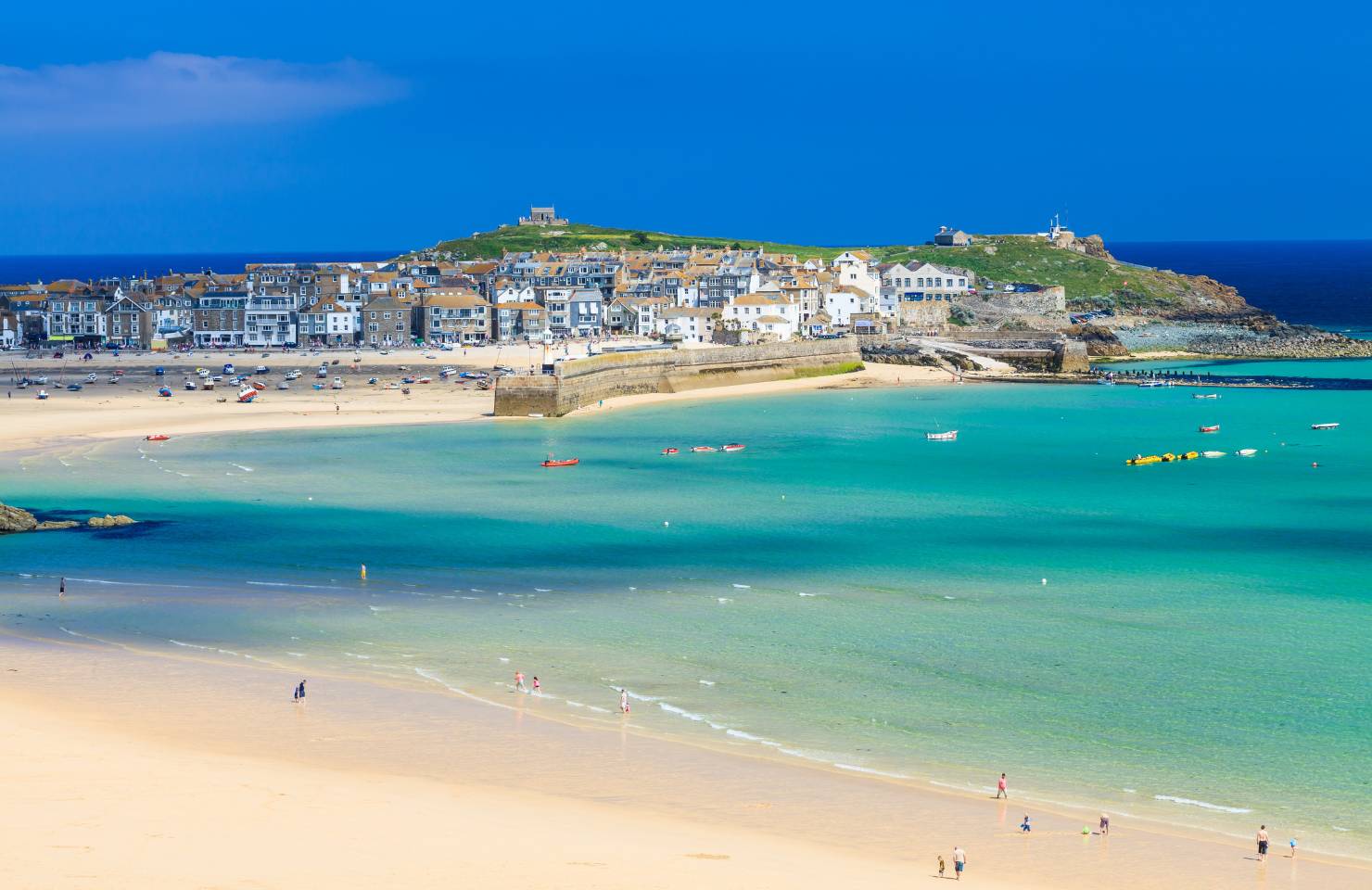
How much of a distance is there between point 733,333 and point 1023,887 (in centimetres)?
8076

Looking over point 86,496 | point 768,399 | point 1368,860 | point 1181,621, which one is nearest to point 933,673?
point 1181,621

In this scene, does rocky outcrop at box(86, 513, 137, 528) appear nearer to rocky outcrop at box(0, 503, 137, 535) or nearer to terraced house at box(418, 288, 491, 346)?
rocky outcrop at box(0, 503, 137, 535)

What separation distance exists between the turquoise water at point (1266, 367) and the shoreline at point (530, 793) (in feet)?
236

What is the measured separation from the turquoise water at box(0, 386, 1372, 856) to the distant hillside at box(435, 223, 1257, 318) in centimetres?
6542

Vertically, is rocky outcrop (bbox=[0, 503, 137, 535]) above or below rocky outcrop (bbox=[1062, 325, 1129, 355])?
below

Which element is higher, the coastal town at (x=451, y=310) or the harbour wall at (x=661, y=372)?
the coastal town at (x=451, y=310)

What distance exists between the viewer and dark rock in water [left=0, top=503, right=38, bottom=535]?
134ft

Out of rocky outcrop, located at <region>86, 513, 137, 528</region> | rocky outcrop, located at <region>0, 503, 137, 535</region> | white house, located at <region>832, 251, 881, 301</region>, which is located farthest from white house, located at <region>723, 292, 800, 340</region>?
rocky outcrop, located at <region>0, 503, 137, 535</region>

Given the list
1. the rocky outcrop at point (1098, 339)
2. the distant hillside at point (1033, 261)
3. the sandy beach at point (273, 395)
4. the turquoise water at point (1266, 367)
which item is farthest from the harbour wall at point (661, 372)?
the distant hillside at point (1033, 261)

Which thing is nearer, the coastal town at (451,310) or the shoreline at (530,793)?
the shoreline at (530,793)

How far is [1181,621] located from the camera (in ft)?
105

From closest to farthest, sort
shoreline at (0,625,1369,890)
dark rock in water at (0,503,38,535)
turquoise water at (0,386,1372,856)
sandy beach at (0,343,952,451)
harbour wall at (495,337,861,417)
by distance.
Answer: shoreline at (0,625,1369,890) → turquoise water at (0,386,1372,856) → dark rock in water at (0,503,38,535) → sandy beach at (0,343,952,451) → harbour wall at (495,337,861,417)

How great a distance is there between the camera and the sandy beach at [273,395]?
65.1 m

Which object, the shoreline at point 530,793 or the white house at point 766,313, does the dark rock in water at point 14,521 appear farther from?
the white house at point 766,313
